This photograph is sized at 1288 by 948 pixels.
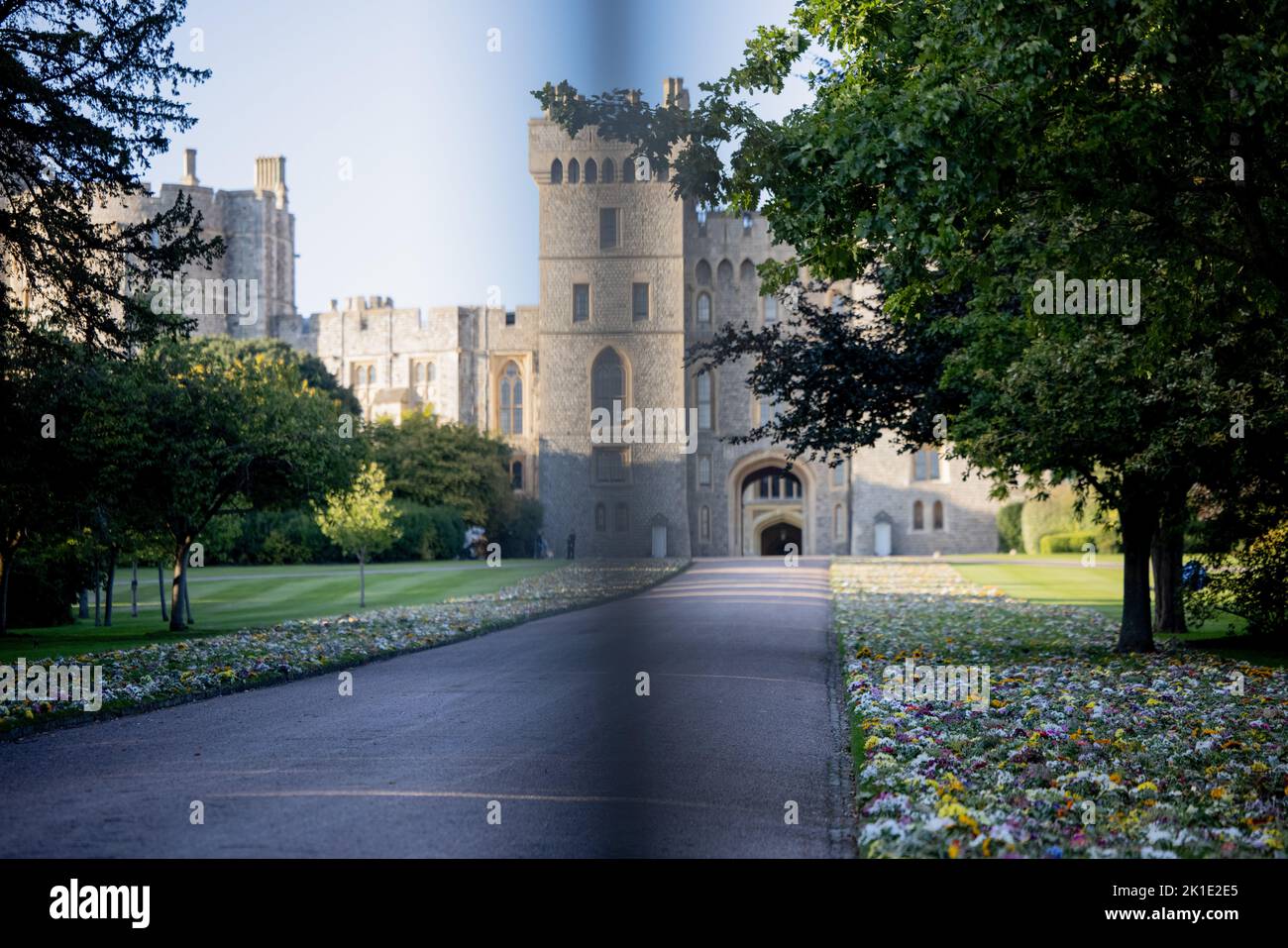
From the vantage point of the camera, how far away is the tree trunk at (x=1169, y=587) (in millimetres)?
23391

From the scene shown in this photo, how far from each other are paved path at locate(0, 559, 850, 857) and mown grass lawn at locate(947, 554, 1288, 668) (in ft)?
25.3

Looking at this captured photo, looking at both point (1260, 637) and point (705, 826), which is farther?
point (1260, 637)

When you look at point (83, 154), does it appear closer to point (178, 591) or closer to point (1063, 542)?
point (178, 591)

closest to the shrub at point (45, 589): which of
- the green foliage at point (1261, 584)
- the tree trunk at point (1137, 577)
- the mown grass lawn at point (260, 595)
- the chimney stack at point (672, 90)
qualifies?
the mown grass lawn at point (260, 595)

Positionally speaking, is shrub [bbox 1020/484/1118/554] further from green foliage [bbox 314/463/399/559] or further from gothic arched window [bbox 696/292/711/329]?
green foliage [bbox 314/463/399/559]

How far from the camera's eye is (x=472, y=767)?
31.8 ft

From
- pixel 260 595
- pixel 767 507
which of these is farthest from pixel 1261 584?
pixel 767 507

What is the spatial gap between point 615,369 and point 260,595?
3325 cm

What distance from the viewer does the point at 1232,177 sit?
32.3ft

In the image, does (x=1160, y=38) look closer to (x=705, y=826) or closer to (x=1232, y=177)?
(x=1232, y=177)

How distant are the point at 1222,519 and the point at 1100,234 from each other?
10.6 m

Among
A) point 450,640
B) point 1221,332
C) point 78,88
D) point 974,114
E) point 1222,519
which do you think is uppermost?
point 78,88
